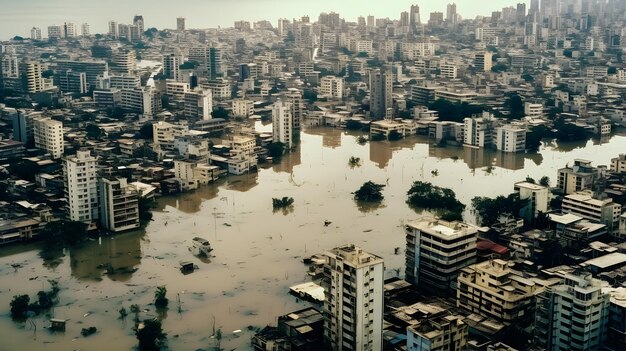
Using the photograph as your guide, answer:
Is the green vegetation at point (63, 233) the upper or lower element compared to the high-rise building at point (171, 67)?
lower

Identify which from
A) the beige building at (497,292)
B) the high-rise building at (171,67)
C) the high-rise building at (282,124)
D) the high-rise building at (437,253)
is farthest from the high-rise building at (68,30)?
the beige building at (497,292)

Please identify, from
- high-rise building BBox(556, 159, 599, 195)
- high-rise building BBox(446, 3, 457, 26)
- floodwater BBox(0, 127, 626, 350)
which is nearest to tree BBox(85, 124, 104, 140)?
floodwater BBox(0, 127, 626, 350)

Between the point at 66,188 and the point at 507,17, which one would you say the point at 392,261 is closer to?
the point at 66,188

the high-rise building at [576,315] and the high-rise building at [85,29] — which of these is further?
the high-rise building at [85,29]

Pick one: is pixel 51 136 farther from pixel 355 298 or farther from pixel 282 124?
pixel 355 298

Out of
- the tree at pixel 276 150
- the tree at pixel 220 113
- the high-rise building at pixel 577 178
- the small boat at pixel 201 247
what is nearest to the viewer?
the small boat at pixel 201 247

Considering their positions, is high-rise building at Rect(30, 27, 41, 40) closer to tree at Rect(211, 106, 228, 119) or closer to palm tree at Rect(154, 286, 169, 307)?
tree at Rect(211, 106, 228, 119)

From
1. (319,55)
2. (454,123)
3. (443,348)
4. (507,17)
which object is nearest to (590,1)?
(507,17)

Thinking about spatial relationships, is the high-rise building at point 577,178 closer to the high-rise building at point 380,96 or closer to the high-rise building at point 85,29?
the high-rise building at point 380,96
